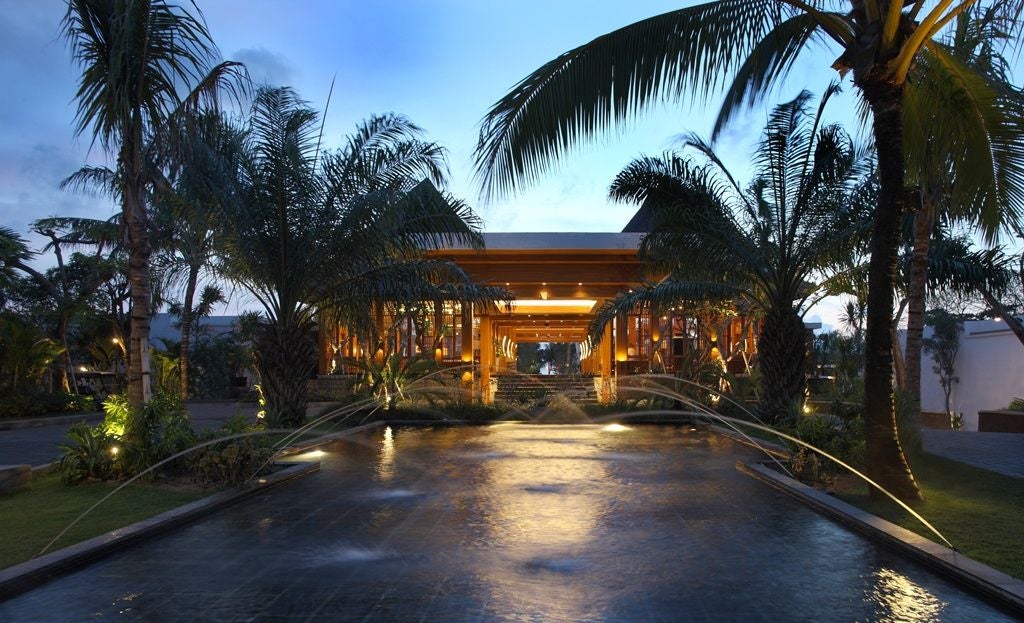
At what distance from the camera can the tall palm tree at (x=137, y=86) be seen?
348 inches

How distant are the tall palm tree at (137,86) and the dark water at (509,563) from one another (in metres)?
3.09

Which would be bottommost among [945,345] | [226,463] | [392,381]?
[226,463]

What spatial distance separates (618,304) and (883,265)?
24.9 ft

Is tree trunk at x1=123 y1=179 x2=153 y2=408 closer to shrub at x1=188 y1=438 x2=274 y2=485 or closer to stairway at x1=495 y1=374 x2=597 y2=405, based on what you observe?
shrub at x1=188 y1=438 x2=274 y2=485

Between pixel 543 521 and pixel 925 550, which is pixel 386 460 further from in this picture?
pixel 925 550

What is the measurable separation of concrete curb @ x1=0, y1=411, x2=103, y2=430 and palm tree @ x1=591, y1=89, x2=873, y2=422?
12.4 m

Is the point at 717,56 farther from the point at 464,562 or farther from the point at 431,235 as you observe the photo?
the point at 431,235

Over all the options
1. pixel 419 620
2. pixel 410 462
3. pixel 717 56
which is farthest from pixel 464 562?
pixel 410 462

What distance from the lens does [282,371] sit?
1437 centimetres

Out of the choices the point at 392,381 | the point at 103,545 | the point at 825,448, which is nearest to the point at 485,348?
the point at 392,381

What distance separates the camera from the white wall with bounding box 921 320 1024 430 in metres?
26.3

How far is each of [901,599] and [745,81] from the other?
5.13 metres

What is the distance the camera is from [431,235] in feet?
53.7

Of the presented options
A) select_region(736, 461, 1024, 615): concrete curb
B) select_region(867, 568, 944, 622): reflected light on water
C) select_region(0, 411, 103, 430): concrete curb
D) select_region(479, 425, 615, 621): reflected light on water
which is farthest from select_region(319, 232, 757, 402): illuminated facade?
select_region(867, 568, 944, 622): reflected light on water
